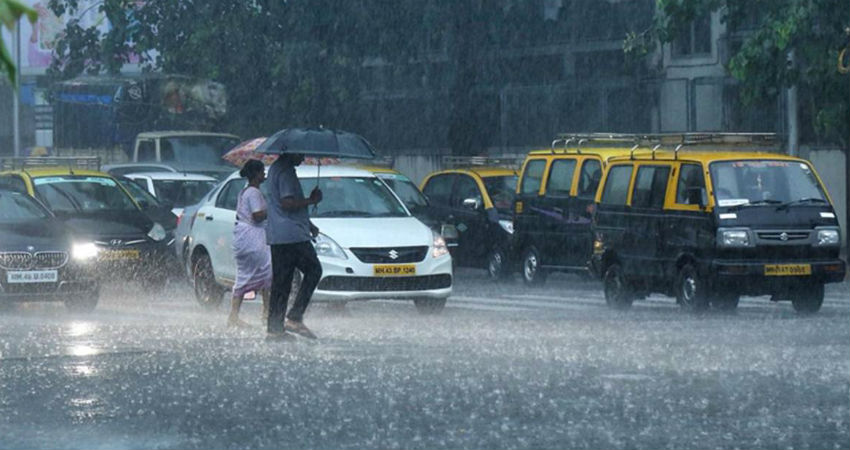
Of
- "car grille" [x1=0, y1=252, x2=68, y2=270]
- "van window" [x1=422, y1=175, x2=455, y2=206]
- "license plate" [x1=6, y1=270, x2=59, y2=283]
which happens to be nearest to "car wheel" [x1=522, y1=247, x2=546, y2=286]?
"van window" [x1=422, y1=175, x2=455, y2=206]

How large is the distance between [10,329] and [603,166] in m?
9.38

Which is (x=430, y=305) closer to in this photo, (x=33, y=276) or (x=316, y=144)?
(x=316, y=144)

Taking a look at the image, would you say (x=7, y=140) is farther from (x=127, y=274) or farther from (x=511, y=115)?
(x=127, y=274)

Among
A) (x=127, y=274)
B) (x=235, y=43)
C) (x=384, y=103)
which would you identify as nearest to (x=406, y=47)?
(x=235, y=43)

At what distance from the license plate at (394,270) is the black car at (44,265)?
322 cm

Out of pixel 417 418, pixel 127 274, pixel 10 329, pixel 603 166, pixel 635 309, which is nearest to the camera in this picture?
pixel 417 418

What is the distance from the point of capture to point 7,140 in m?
74.4

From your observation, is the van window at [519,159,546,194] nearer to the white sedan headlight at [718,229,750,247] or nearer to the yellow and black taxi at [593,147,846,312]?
the yellow and black taxi at [593,147,846,312]

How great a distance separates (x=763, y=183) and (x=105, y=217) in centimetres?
811

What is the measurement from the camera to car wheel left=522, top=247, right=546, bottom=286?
25.5 meters

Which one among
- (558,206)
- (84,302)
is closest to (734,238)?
(558,206)

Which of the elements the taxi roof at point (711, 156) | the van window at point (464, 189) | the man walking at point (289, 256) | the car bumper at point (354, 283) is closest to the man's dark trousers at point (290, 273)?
the man walking at point (289, 256)

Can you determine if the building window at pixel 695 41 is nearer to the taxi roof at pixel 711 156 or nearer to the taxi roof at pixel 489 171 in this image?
the taxi roof at pixel 489 171

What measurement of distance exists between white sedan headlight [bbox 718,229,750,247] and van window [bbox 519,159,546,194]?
7006 millimetres
